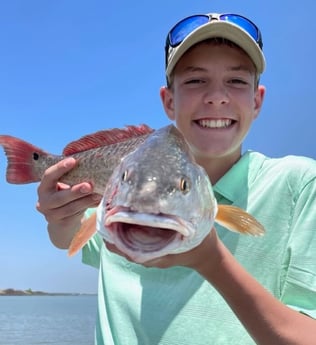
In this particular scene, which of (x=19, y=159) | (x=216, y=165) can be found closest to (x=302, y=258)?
(x=216, y=165)

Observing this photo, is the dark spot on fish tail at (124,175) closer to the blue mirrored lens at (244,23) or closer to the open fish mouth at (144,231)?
the open fish mouth at (144,231)

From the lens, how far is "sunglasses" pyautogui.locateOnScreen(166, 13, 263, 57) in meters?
3.69

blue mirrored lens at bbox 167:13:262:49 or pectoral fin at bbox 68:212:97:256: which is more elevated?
blue mirrored lens at bbox 167:13:262:49

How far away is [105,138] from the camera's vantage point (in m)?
3.95

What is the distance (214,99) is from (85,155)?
3.81ft

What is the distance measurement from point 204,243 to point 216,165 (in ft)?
4.35

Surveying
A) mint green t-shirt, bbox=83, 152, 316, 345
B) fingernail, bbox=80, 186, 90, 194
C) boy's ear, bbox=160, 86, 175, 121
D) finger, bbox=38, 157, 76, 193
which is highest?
boy's ear, bbox=160, 86, 175, 121

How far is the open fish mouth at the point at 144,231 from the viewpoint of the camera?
6.26 ft

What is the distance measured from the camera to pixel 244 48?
3.67 metres

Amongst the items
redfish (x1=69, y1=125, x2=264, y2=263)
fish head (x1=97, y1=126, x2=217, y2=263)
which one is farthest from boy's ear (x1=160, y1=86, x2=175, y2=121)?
fish head (x1=97, y1=126, x2=217, y2=263)

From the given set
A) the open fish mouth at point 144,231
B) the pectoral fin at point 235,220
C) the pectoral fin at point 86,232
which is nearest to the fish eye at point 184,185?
the open fish mouth at point 144,231

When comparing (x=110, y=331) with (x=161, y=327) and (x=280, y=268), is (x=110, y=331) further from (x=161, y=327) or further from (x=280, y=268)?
(x=280, y=268)

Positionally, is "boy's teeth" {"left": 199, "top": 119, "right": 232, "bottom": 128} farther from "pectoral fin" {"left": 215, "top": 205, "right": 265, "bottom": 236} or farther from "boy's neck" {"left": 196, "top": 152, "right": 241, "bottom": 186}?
"pectoral fin" {"left": 215, "top": 205, "right": 265, "bottom": 236}

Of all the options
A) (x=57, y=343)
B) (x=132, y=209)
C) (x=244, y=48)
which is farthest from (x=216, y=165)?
(x=57, y=343)
